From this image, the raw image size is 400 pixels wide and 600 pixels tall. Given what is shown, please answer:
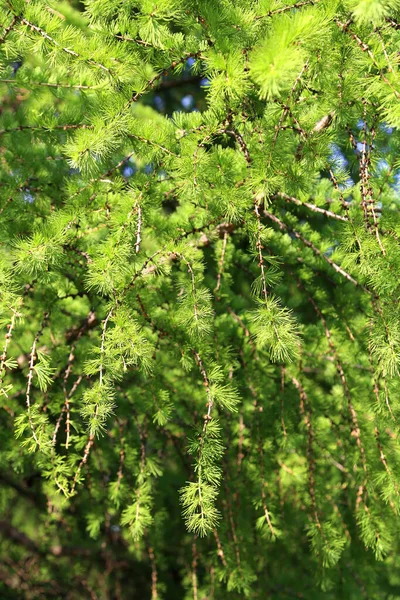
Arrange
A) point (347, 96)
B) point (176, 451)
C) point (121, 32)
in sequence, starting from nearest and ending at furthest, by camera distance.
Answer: point (347, 96)
point (121, 32)
point (176, 451)

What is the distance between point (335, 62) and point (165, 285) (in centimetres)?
74

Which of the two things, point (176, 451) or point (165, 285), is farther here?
point (176, 451)

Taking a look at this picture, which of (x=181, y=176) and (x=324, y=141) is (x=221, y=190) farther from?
(x=324, y=141)

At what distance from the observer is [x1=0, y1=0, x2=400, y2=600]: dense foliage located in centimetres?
113

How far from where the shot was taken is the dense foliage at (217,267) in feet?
3.70

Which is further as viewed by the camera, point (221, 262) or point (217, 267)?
point (217, 267)

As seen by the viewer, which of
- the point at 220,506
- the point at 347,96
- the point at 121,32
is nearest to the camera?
the point at 347,96

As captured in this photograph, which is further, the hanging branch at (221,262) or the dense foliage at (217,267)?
the hanging branch at (221,262)

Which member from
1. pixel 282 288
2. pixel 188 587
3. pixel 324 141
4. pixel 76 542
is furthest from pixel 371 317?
pixel 76 542

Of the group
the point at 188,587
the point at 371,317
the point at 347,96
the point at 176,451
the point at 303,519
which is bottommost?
the point at 188,587

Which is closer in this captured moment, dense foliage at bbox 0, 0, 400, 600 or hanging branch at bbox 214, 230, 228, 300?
dense foliage at bbox 0, 0, 400, 600

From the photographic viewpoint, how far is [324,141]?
1175 mm

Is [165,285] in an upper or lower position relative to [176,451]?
upper

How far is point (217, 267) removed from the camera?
1729mm
